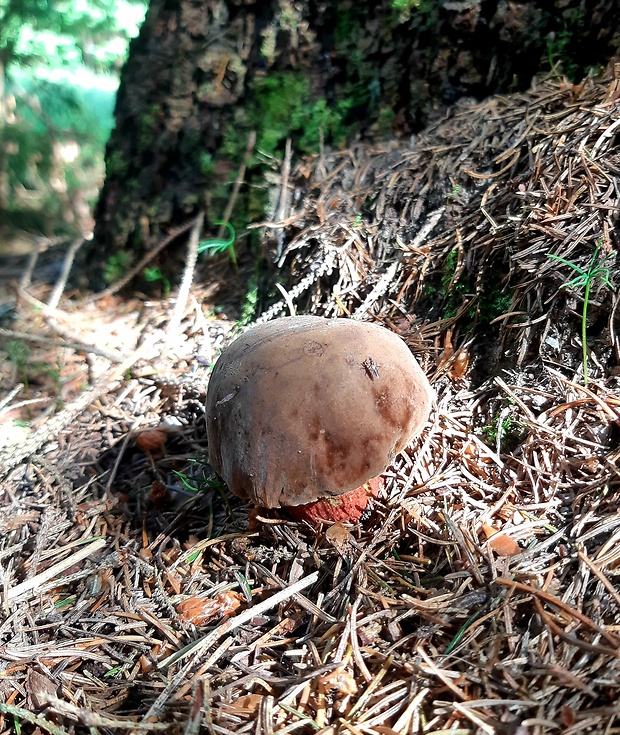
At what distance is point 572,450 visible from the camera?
5.43 feet

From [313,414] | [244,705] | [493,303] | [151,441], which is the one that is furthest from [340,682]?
[493,303]

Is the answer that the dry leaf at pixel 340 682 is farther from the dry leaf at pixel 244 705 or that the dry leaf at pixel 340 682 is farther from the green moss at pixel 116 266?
the green moss at pixel 116 266

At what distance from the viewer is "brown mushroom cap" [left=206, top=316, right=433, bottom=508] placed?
148 centimetres

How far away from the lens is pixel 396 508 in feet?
5.81

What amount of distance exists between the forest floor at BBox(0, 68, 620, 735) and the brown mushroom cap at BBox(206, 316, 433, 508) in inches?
13.2

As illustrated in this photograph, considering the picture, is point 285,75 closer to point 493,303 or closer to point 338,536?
point 493,303

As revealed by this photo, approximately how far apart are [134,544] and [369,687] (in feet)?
3.37

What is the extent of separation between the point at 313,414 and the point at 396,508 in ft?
1.84

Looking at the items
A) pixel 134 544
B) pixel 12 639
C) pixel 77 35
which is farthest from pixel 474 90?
pixel 77 35

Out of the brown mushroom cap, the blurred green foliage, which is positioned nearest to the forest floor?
the brown mushroom cap

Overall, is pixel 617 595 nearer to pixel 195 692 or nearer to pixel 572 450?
pixel 572 450

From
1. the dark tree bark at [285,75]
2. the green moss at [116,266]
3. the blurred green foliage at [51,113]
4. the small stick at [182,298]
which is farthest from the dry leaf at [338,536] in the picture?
the blurred green foliage at [51,113]

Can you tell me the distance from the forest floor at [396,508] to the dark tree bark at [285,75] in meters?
0.22

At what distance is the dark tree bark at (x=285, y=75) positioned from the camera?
2396mm
